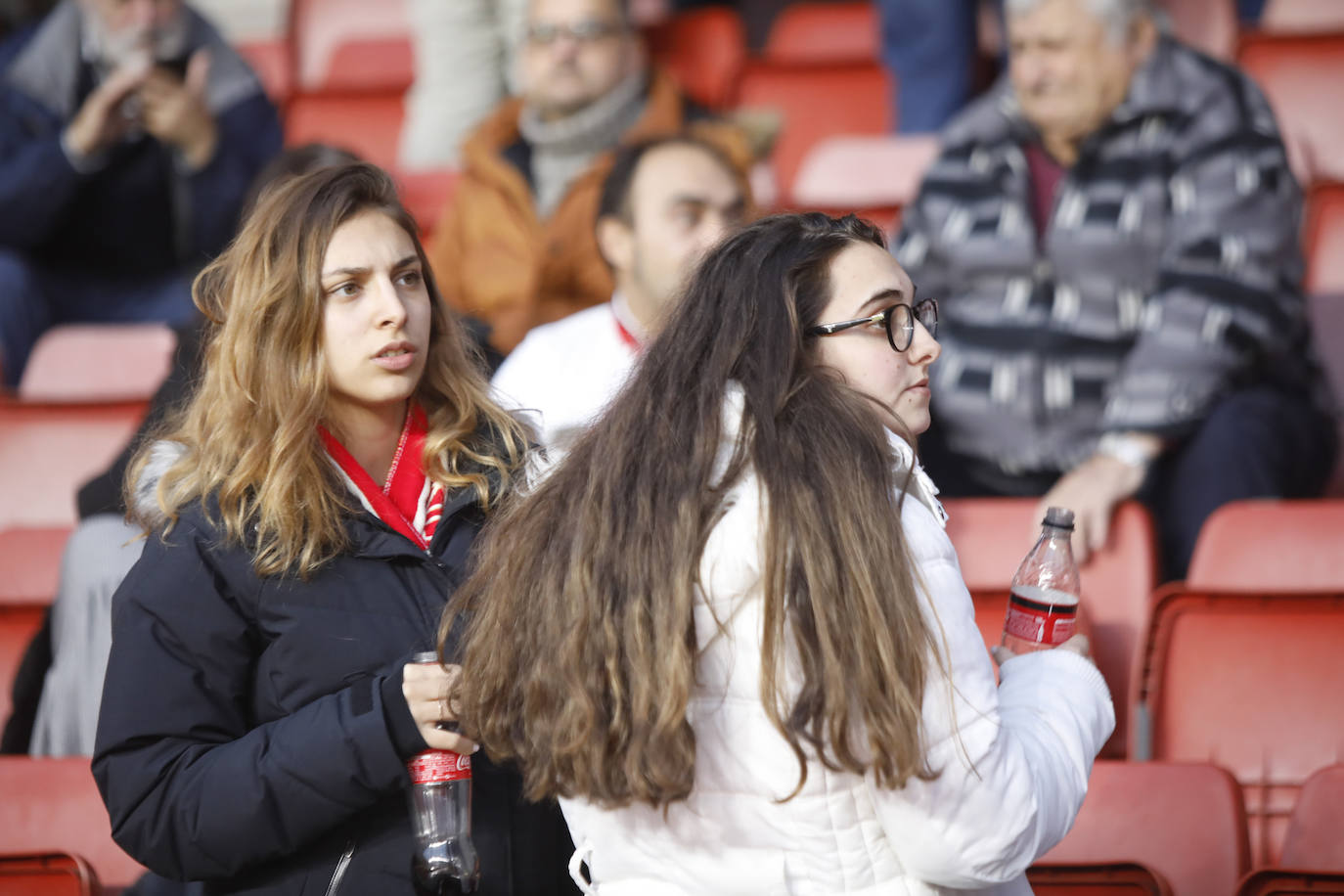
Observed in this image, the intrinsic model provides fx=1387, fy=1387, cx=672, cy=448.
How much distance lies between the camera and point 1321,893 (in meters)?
1.54

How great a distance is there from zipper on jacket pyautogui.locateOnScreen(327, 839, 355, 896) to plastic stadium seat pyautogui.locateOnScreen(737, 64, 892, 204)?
127 inches

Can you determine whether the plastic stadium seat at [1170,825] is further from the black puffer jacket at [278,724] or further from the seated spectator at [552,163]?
the seated spectator at [552,163]

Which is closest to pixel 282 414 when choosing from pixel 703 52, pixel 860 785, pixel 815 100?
pixel 860 785

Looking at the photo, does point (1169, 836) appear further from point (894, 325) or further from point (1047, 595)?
point (894, 325)

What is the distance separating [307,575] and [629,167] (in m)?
1.70

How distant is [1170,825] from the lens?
176cm

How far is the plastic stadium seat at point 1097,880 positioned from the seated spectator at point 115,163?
9.31 feet

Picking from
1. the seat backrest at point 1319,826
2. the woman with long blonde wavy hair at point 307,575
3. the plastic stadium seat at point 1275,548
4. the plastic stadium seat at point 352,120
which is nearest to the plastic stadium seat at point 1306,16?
the plastic stadium seat at point 1275,548

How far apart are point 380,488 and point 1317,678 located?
134 cm

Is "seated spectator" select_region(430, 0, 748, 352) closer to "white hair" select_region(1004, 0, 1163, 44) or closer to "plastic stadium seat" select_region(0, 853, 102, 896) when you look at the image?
"white hair" select_region(1004, 0, 1163, 44)

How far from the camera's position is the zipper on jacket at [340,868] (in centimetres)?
148

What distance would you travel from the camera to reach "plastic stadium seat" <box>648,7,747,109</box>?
453cm

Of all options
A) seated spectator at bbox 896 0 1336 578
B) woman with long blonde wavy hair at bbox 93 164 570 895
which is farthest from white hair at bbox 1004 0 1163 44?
woman with long blonde wavy hair at bbox 93 164 570 895

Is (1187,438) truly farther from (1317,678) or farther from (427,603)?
(427,603)
